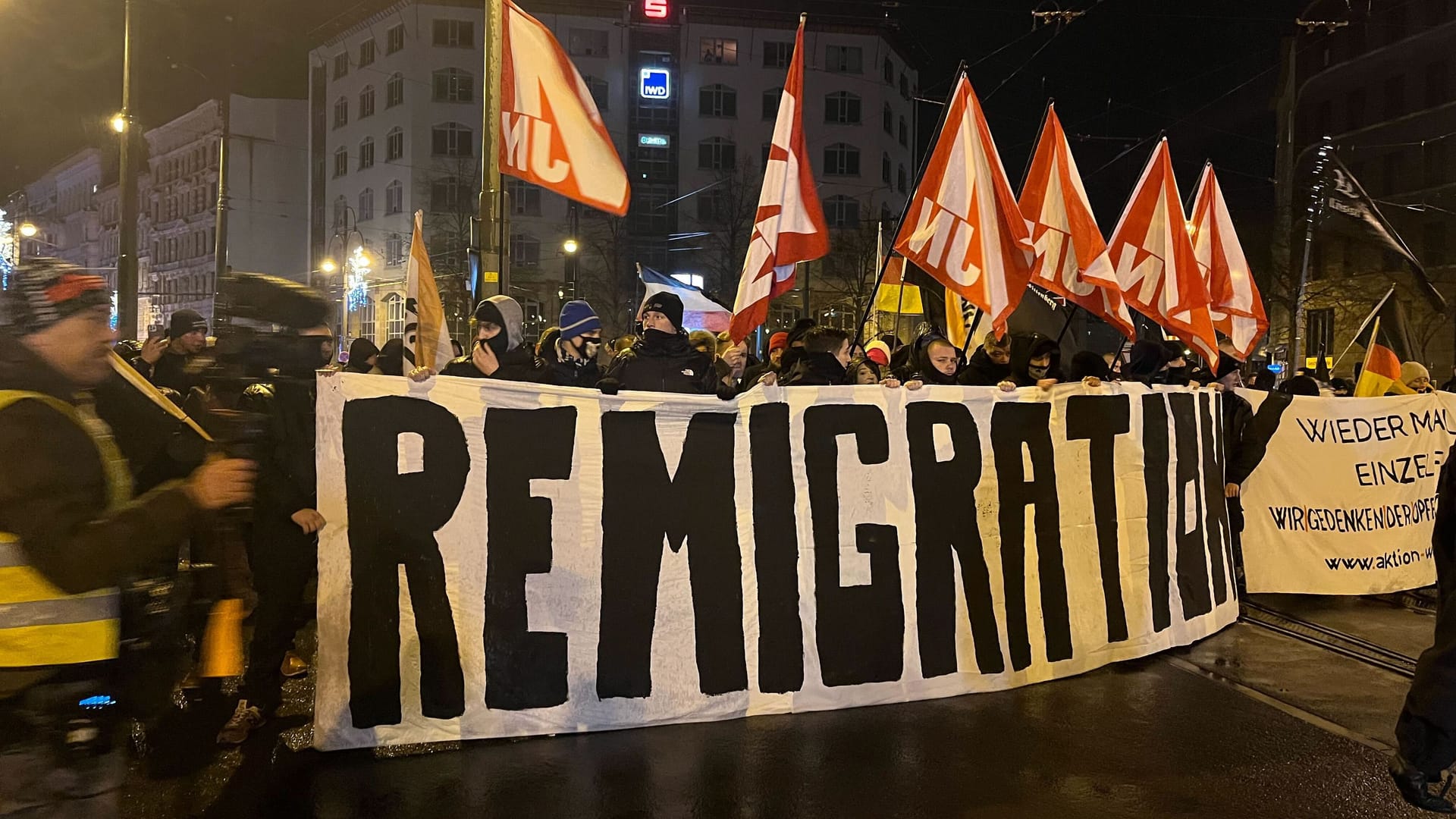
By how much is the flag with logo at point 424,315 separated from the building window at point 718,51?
48.6 metres

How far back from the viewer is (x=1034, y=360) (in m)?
6.49

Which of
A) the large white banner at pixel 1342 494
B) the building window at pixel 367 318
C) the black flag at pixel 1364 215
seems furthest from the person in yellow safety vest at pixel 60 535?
the building window at pixel 367 318

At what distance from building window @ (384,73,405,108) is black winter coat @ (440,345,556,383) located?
48.7 metres

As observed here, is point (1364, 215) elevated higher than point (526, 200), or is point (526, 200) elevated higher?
point (526, 200)

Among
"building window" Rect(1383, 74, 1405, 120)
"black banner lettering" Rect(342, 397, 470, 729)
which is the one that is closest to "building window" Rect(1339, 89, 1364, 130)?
"building window" Rect(1383, 74, 1405, 120)

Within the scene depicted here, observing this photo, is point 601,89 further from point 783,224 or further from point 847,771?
point 847,771

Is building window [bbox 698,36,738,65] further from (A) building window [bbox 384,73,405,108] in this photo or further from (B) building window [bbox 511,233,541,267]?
(A) building window [bbox 384,73,405,108]

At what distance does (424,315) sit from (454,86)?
47.0 meters

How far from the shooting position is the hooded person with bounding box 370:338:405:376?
22.2 feet

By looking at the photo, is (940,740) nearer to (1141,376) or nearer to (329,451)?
Answer: (329,451)

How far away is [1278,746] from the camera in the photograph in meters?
4.54

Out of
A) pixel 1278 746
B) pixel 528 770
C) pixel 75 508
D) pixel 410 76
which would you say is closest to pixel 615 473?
pixel 528 770

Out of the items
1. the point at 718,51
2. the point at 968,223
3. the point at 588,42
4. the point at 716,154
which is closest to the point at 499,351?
the point at 968,223

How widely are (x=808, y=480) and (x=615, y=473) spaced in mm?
970
